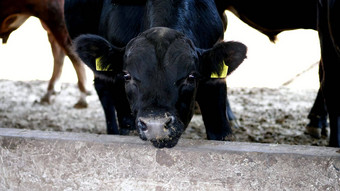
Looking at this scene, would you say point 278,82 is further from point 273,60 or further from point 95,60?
point 95,60

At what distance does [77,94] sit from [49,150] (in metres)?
4.11

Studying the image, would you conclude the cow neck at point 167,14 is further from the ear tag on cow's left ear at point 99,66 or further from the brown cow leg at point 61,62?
the brown cow leg at point 61,62

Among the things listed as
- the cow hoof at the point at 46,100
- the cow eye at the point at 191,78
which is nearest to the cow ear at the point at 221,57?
the cow eye at the point at 191,78

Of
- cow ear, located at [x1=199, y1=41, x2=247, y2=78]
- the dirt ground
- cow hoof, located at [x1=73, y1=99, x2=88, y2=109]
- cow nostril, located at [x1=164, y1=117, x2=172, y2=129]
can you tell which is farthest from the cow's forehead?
cow hoof, located at [x1=73, y1=99, x2=88, y2=109]

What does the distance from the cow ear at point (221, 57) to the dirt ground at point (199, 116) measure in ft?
5.71

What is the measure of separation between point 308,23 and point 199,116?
1.64 m

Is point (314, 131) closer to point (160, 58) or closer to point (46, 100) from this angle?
point (160, 58)

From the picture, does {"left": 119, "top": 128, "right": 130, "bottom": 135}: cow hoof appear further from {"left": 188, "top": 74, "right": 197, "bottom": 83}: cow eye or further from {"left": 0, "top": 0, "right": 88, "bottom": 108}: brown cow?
{"left": 0, "top": 0, "right": 88, "bottom": 108}: brown cow

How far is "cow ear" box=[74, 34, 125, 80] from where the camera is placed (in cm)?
269

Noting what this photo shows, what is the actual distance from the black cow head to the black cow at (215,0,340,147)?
3.42 ft

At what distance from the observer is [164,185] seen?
2.32 m

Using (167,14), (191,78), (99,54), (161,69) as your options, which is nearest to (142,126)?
(161,69)

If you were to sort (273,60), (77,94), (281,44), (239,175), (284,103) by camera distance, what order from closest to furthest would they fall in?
(239,175), (284,103), (77,94), (273,60), (281,44)

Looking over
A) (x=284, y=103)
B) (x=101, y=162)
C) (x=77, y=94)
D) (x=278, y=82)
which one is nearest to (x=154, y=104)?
(x=101, y=162)
